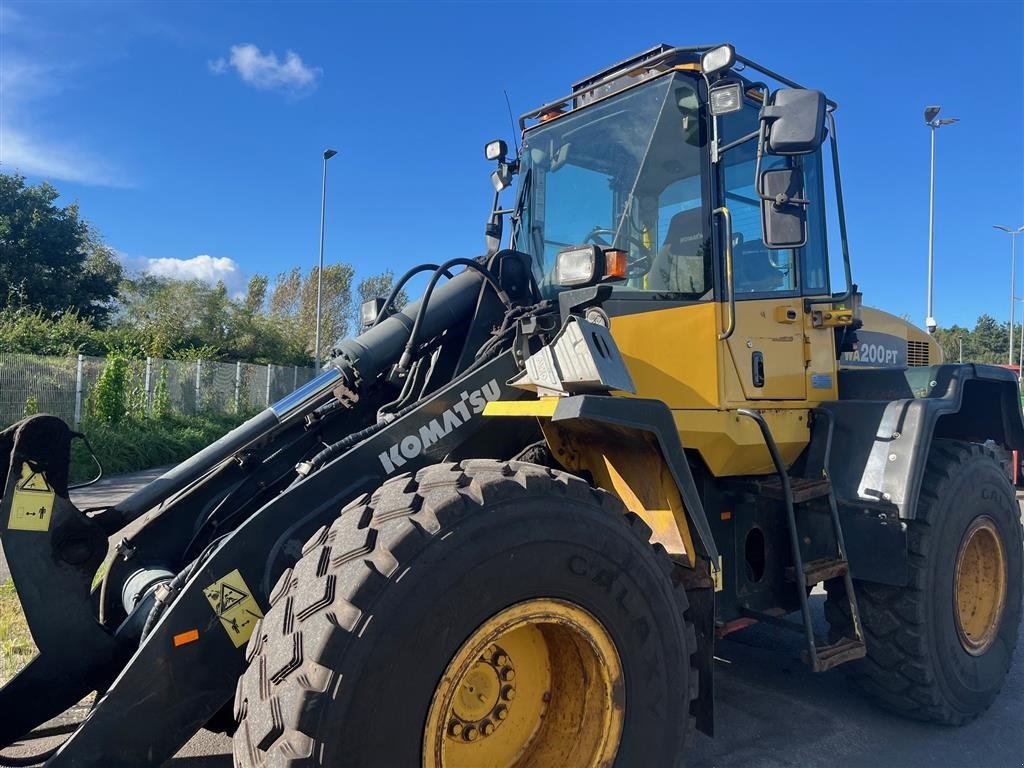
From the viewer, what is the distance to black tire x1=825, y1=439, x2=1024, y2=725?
405 centimetres

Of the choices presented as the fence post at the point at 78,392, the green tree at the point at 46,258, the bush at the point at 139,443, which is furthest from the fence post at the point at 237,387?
A: the green tree at the point at 46,258

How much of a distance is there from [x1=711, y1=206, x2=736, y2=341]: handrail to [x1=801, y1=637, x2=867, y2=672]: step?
164 cm

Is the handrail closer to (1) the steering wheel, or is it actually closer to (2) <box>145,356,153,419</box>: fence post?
(1) the steering wheel

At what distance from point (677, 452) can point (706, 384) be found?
703 millimetres

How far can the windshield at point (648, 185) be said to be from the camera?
12.3 feet

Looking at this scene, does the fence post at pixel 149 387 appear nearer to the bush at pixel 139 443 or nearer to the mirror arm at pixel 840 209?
the bush at pixel 139 443

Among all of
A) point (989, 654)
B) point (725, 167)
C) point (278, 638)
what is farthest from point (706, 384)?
point (989, 654)

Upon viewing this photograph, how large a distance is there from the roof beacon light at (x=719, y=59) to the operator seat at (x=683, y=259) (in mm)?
660

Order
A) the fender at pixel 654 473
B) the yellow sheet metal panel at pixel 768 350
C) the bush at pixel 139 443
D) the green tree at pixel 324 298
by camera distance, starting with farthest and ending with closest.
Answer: the green tree at pixel 324 298, the bush at pixel 139 443, the yellow sheet metal panel at pixel 768 350, the fender at pixel 654 473

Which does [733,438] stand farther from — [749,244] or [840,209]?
[840,209]

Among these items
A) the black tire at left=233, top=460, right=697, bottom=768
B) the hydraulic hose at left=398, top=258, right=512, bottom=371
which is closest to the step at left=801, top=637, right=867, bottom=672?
the black tire at left=233, top=460, right=697, bottom=768

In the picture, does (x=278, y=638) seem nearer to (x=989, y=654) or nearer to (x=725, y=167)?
(x=725, y=167)

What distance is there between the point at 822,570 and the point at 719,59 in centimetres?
264

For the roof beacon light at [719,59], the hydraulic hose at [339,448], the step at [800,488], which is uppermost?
the roof beacon light at [719,59]
